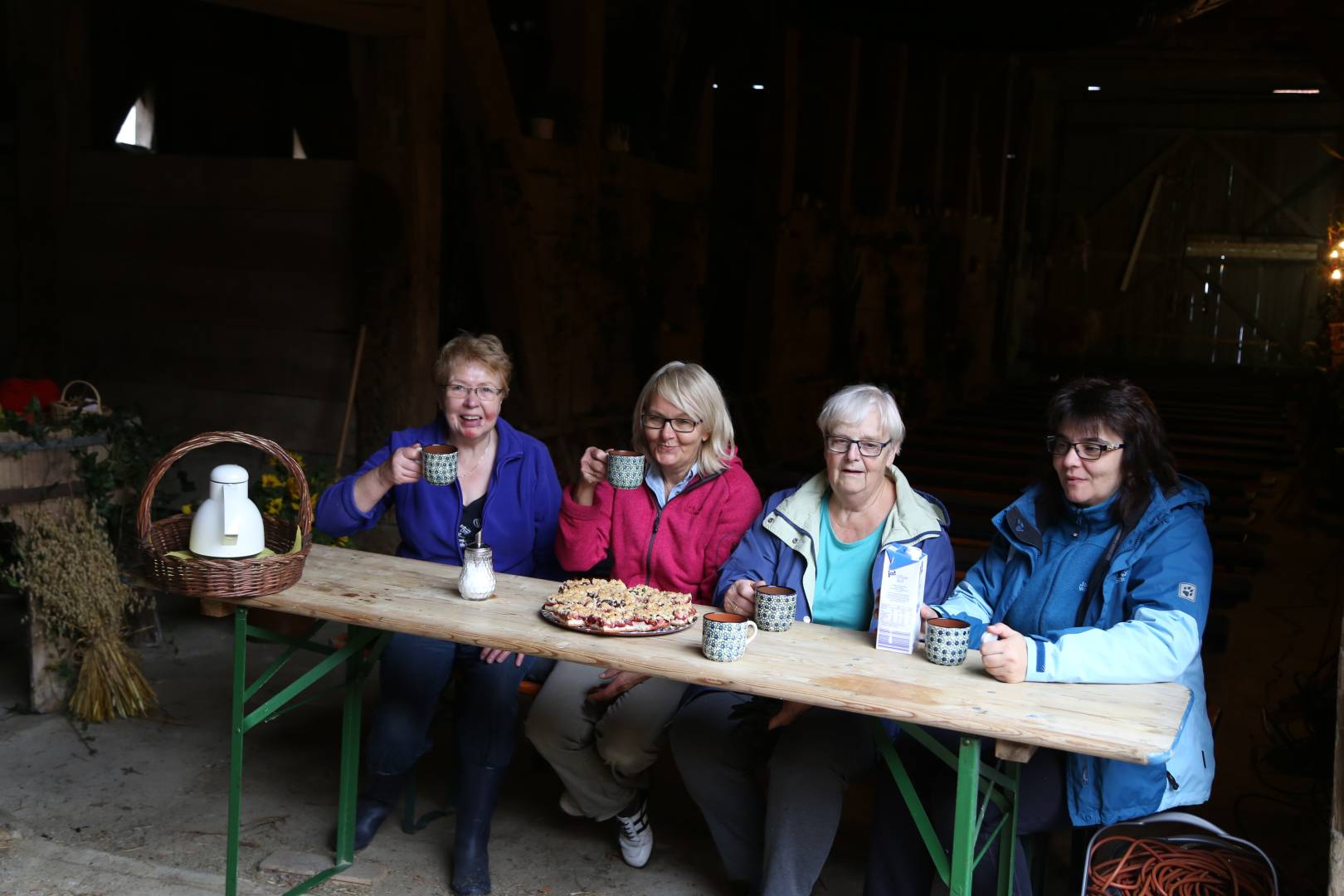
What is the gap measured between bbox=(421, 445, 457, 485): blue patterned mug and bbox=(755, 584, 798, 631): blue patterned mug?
79 centimetres

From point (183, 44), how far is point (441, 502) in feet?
24.1

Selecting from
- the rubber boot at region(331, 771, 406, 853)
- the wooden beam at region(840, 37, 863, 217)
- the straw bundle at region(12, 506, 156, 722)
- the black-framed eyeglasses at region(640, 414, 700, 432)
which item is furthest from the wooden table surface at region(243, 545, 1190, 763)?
the wooden beam at region(840, 37, 863, 217)

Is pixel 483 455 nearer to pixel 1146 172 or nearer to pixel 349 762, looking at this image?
pixel 349 762

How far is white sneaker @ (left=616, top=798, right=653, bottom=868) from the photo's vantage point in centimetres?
329

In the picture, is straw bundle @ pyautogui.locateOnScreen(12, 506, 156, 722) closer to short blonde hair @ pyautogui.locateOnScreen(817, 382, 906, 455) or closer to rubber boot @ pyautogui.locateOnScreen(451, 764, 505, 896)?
rubber boot @ pyautogui.locateOnScreen(451, 764, 505, 896)

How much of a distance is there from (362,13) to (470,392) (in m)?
2.45

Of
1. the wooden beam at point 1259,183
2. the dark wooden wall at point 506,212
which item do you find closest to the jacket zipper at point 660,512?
the dark wooden wall at point 506,212

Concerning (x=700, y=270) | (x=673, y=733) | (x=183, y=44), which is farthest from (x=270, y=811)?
(x=183, y=44)

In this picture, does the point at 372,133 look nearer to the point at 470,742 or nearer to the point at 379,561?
the point at 379,561

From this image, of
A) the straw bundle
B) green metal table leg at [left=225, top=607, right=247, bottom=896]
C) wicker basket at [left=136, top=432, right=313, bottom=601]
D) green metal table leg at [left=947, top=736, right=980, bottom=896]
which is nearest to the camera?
green metal table leg at [left=947, top=736, right=980, bottom=896]

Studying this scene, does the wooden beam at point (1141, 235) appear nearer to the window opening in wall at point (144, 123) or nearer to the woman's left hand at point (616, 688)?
the window opening in wall at point (144, 123)

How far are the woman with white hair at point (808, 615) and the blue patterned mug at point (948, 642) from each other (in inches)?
13.9

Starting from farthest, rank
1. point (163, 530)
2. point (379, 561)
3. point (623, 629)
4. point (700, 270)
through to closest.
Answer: point (700, 270) → point (379, 561) → point (163, 530) → point (623, 629)

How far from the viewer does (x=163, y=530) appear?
2.98m
